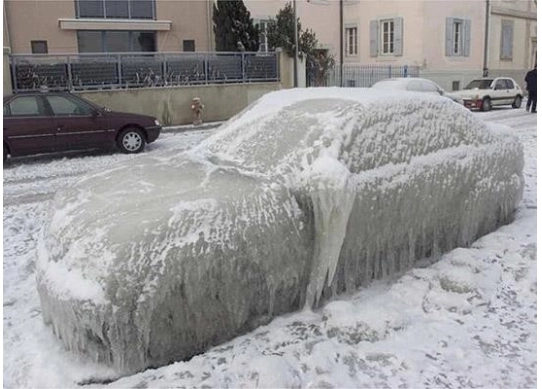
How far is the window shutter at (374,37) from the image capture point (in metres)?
26.4

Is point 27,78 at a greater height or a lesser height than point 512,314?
greater

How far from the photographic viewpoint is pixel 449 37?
2611 centimetres

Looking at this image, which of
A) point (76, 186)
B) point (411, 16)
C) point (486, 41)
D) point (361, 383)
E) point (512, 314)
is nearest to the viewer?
point (361, 383)

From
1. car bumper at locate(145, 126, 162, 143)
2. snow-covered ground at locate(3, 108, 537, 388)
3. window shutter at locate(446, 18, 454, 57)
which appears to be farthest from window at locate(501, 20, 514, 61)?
snow-covered ground at locate(3, 108, 537, 388)

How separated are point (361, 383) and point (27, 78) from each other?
45.5 ft

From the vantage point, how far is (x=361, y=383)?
3.03m

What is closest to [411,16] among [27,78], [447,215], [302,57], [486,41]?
[486,41]

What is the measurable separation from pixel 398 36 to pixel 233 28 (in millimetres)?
9912

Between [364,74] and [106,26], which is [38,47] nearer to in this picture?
[106,26]

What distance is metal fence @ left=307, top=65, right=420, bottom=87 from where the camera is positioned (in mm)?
25016

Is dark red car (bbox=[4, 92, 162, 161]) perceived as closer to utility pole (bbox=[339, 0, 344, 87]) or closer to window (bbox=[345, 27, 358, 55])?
utility pole (bbox=[339, 0, 344, 87])

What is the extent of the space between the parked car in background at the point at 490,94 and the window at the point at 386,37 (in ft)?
17.9

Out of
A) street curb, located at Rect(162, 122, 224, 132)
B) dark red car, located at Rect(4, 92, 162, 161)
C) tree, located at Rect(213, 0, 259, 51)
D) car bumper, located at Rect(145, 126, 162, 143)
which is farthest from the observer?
tree, located at Rect(213, 0, 259, 51)

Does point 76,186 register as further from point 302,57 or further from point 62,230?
point 302,57
